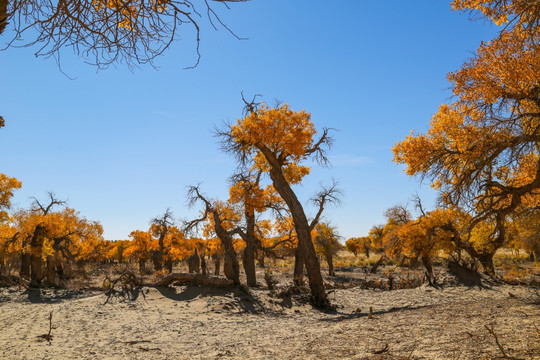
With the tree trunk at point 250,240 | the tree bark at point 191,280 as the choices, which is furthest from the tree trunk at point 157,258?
the tree bark at point 191,280

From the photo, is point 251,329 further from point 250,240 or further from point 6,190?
point 6,190

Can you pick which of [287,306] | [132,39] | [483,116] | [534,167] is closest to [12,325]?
[287,306]

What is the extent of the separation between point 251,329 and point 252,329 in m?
0.03

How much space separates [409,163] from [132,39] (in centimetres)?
899

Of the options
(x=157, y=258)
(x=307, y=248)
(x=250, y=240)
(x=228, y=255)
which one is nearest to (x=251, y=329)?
(x=307, y=248)

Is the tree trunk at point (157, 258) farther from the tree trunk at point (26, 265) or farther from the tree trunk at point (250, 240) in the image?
the tree trunk at point (250, 240)

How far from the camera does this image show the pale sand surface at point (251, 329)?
4.98m

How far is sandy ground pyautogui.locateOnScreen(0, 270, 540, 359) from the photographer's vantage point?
4.96 m

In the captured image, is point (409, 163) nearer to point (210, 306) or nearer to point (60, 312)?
point (210, 306)

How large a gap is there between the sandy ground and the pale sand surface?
19mm

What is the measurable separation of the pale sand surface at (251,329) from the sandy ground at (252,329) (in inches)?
0.8

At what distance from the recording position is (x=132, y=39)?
3330mm

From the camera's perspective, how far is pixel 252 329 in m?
8.28

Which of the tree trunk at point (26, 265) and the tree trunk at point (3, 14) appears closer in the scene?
the tree trunk at point (3, 14)
